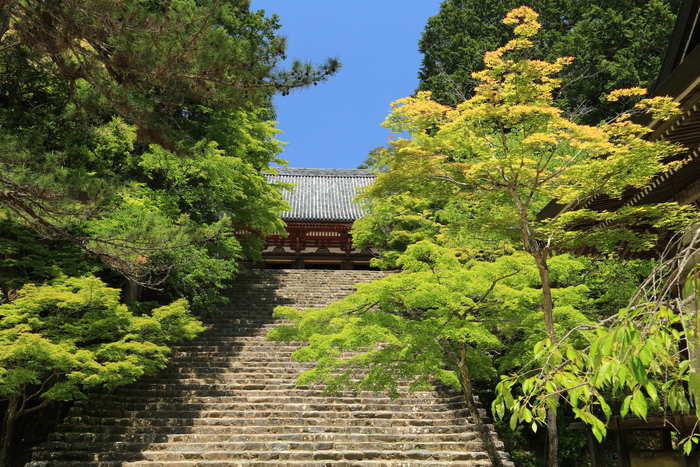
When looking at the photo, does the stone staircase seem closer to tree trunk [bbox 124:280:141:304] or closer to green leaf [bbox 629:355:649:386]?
tree trunk [bbox 124:280:141:304]

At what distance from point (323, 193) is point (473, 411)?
64.6ft

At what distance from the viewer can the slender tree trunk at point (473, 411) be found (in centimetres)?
878

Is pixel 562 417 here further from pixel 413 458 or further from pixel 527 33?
pixel 527 33

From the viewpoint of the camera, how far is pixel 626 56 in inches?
840

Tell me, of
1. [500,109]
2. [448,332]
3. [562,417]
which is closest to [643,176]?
[500,109]

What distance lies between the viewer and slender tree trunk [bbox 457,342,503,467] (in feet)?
28.8

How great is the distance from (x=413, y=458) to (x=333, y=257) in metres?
15.6

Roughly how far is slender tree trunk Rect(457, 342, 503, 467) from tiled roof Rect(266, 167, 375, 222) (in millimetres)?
15192

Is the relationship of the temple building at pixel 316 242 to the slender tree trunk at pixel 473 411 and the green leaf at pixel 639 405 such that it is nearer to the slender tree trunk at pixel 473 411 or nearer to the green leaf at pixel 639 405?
the slender tree trunk at pixel 473 411

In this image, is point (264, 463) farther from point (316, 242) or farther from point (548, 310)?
point (316, 242)

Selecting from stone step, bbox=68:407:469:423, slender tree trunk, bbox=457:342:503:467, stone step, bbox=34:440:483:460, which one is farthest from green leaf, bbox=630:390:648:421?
stone step, bbox=68:407:469:423

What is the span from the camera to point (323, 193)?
28.1 meters

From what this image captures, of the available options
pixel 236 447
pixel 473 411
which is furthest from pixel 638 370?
pixel 236 447

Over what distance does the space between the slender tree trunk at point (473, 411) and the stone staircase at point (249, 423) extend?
0.21 metres
